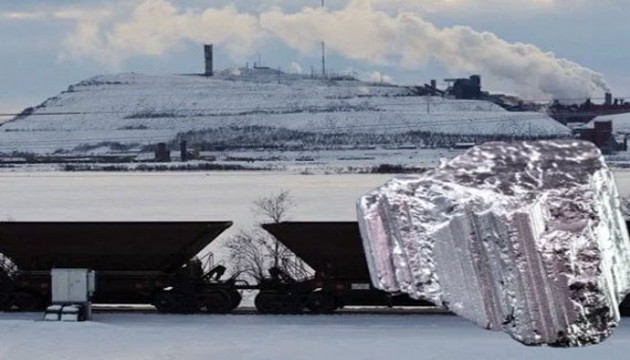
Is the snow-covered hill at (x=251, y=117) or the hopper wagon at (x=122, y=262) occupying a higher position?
the snow-covered hill at (x=251, y=117)

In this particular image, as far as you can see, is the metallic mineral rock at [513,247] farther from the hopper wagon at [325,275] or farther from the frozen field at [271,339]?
the hopper wagon at [325,275]

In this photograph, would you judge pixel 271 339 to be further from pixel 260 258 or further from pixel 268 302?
pixel 260 258

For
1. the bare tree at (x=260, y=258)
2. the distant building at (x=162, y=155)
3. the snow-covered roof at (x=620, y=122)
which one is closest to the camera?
the bare tree at (x=260, y=258)

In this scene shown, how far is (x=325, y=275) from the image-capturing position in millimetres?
19547

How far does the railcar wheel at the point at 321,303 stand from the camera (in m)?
19.7

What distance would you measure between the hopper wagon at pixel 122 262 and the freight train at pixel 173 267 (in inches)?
0.7

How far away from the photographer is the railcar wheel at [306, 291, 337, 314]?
19.7 metres

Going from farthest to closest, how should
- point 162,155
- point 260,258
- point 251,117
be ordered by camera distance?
point 251,117 < point 162,155 < point 260,258

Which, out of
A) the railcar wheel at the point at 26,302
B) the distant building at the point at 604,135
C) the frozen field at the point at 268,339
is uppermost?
the distant building at the point at 604,135

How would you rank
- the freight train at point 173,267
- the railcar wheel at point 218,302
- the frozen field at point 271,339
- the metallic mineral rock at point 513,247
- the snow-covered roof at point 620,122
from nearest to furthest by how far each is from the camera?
the metallic mineral rock at point 513,247 → the frozen field at point 271,339 → the freight train at point 173,267 → the railcar wheel at point 218,302 → the snow-covered roof at point 620,122

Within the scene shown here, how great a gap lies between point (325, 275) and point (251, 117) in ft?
355

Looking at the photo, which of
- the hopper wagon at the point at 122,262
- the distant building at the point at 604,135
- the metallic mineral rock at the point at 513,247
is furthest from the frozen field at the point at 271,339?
the distant building at the point at 604,135

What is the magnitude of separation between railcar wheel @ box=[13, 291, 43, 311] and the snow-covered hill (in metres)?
76.7

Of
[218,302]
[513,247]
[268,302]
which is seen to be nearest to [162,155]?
[218,302]
